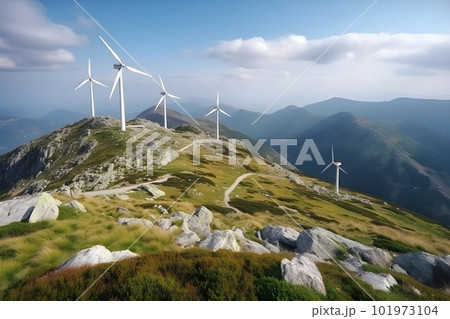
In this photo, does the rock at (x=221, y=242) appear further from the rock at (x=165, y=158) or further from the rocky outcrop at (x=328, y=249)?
the rock at (x=165, y=158)

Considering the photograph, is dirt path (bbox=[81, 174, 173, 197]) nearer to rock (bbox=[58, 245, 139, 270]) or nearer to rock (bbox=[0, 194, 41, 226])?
rock (bbox=[0, 194, 41, 226])

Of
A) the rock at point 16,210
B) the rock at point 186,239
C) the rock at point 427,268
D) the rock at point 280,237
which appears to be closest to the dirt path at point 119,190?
the rock at point 16,210

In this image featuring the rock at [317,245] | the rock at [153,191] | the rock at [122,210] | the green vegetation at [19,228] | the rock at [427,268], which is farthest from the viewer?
the rock at [153,191]

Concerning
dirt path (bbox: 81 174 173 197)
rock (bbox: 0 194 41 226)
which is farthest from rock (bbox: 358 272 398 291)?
dirt path (bbox: 81 174 173 197)

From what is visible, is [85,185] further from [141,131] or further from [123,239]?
[141,131]

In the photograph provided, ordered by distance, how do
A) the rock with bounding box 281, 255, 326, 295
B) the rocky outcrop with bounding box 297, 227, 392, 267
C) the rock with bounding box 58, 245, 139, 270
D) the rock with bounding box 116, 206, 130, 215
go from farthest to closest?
the rock with bounding box 116, 206, 130, 215 → the rocky outcrop with bounding box 297, 227, 392, 267 → the rock with bounding box 58, 245, 139, 270 → the rock with bounding box 281, 255, 326, 295

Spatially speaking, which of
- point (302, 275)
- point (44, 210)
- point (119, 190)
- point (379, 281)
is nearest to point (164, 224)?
point (44, 210)

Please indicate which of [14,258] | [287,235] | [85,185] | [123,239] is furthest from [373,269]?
[85,185]
